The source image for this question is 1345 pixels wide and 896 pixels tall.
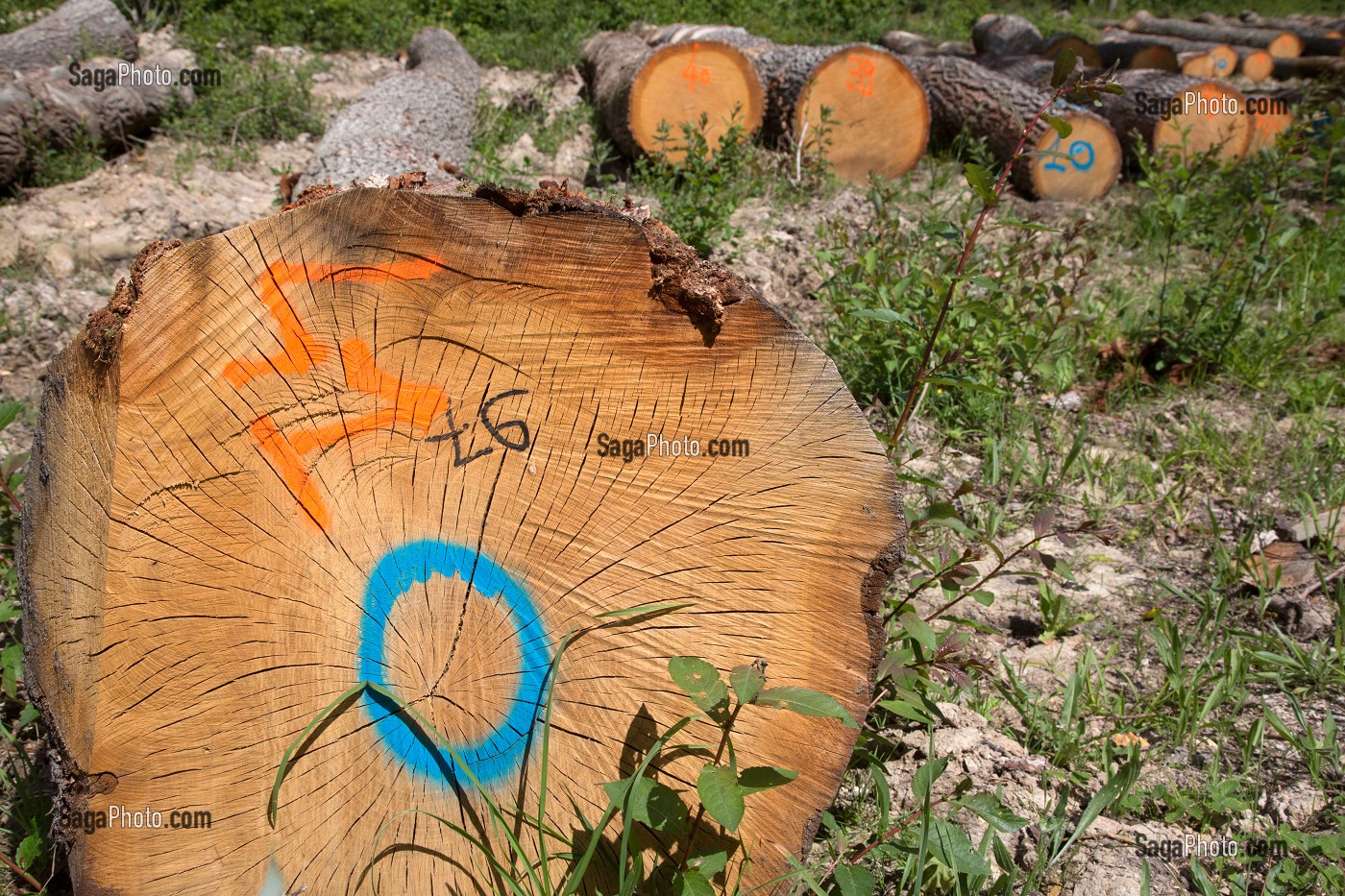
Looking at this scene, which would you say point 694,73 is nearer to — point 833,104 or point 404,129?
point 833,104

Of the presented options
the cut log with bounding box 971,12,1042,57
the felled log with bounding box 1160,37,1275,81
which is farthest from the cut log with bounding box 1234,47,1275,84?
the cut log with bounding box 971,12,1042,57

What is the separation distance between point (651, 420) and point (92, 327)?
90cm

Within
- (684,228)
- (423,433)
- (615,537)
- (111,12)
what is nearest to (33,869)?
(423,433)

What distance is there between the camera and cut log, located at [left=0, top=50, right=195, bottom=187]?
14.1 ft

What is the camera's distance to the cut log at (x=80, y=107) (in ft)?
14.1

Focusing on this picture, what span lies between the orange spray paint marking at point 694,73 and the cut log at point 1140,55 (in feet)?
15.5

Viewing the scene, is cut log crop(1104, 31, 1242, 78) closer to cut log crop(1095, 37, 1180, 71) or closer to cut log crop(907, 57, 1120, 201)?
cut log crop(1095, 37, 1180, 71)

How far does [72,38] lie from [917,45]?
6917 mm

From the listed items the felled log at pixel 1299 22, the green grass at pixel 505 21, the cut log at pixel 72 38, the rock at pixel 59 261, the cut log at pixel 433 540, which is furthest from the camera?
the felled log at pixel 1299 22

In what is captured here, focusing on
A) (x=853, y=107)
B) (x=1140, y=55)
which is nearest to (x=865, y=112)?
(x=853, y=107)

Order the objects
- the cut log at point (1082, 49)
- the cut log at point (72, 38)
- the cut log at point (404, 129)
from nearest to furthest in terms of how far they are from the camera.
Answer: the cut log at point (404, 129), the cut log at point (72, 38), the cut log at point (1082, 49)

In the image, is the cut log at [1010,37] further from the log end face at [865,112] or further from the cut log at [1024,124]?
the log end face at [865,112]

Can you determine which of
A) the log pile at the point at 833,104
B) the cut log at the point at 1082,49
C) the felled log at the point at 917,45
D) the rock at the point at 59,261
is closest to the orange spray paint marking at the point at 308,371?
the rock at the point at 59,261

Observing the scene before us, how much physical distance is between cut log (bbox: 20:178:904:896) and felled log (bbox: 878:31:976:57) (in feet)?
26.0
